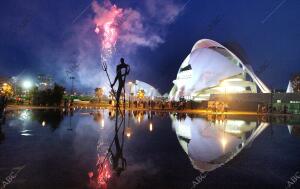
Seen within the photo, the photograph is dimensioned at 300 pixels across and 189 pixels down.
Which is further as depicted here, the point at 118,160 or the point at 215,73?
the point at 215,73

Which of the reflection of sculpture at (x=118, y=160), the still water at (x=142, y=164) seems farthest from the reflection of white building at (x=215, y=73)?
the reflection of sculpture at (x=118, y=160)

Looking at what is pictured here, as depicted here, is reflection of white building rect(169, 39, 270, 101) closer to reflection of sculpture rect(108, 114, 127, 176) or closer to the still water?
the still water

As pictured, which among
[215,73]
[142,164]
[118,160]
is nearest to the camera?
[142,164]

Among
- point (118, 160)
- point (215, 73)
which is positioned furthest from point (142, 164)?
point (215, 73)

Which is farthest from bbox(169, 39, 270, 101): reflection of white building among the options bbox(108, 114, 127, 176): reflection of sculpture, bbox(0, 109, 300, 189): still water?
bbox(108, 114, 127, 176): reflection of sculpture

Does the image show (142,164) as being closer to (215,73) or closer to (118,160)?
(118,160)

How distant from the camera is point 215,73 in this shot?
246 feet

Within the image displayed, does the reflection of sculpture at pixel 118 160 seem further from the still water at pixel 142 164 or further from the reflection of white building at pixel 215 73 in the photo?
the reflection of white building at pixel 215 73

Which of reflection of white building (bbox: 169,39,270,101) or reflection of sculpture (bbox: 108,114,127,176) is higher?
reflection of white building (bbox: 169,39,270,101)

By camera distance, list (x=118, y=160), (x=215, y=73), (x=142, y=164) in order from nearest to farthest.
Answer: (x=142, y=164) < (x=118, y=160) < (x=215, y=73)

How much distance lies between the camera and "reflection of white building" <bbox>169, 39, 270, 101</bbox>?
239ft

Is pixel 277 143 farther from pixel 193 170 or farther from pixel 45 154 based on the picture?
pixel 45 154

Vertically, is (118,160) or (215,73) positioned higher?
(215,73)

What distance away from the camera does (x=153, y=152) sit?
26.7ft
